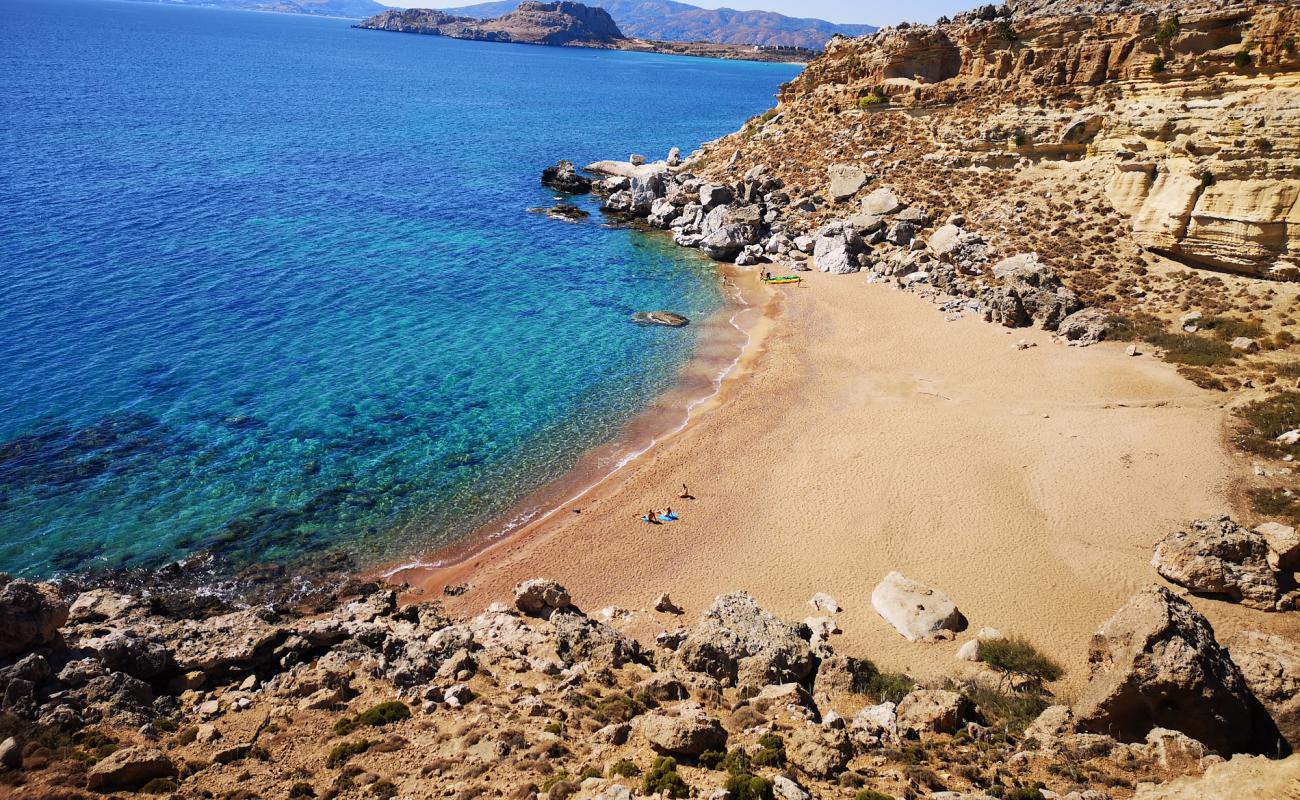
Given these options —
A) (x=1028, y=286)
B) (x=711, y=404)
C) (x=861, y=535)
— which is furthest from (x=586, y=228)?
(x=861, y=535)

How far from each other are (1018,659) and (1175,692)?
17.0ft

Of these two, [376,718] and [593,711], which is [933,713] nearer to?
[593,711]

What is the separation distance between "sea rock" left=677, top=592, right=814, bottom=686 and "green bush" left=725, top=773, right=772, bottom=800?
524 centimetres

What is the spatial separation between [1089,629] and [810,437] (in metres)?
13.8

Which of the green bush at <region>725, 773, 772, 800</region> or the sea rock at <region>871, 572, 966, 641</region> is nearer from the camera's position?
the green bush at <region>725, 773, 772, 800</region>

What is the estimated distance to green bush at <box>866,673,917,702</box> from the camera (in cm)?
1786

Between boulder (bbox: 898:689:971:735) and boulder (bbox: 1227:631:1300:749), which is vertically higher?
boulder (bbox: 1227:631:1300:749)

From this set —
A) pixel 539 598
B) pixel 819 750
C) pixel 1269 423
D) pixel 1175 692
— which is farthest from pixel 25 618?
pixel 1269 423

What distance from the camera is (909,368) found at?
38094mm

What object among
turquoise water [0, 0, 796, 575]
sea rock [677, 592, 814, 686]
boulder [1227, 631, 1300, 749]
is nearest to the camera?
boulder [1227, 631, 1300, 749]

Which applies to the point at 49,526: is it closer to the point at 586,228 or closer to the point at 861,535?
the point at 861,535

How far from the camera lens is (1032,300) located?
4141 cm

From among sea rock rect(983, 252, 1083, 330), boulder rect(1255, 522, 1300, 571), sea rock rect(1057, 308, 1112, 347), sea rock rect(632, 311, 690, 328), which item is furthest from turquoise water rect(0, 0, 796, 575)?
boulder rect(1255, 522, 1300, 571)

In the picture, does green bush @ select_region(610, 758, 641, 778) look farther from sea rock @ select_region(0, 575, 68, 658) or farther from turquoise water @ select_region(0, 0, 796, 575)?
turquoise water @ select_region(0, 0, 796, 575)
